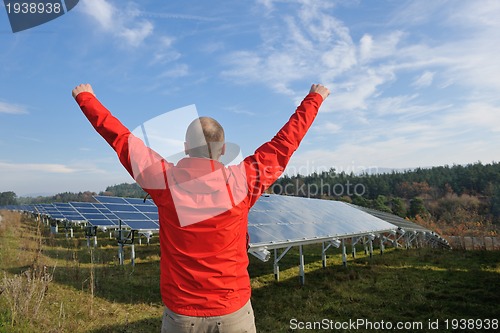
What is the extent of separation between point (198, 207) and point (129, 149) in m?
0.54

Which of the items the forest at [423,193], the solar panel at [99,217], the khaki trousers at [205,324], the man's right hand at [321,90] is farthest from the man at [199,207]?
the forest at [423,193]

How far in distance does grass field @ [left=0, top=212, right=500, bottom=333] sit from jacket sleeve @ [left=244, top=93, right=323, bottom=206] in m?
6.07

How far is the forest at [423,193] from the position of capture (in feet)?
169

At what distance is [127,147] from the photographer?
200 cm

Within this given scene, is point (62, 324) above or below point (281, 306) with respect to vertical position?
above

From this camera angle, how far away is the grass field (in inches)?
282

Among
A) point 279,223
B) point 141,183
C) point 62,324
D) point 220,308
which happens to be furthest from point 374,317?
point 141,183

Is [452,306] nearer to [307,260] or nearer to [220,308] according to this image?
[307,260]

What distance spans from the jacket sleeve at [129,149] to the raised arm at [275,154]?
1.82 ft

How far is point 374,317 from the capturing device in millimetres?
8523

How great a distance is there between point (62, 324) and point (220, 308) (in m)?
6.17

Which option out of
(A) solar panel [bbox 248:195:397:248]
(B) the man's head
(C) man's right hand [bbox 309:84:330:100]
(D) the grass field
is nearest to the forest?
(A) solar panel [bbox 248:195:397:248]

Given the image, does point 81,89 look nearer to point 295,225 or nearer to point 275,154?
point 275,154

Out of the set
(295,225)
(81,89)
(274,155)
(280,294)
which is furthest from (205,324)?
(295,225)
